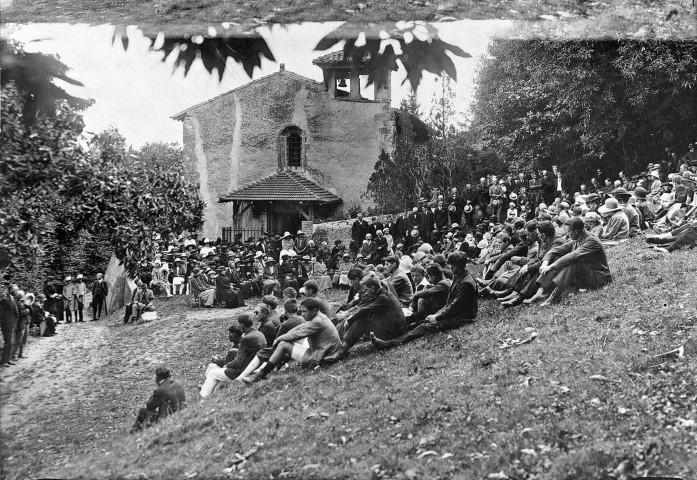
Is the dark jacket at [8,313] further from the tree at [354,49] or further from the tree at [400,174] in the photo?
the tree at [400,174]

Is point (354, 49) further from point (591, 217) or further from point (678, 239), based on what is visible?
point (591, 217)

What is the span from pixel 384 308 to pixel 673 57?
394 cm

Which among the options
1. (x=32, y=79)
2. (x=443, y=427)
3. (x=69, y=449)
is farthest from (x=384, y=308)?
A: (x=32, y=79)

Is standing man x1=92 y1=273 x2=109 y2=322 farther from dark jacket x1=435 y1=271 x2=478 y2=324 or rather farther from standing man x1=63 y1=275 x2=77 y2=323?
dark jacket x1=435 y1=271 x2=478 y2=324

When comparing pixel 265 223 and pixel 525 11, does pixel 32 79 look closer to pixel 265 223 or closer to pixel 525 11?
pixel 265 223

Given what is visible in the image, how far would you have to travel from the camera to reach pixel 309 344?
25.9 feet

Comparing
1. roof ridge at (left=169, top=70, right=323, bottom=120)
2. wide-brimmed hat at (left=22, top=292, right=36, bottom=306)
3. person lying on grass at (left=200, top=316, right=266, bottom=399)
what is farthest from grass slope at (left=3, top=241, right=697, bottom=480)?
roof ridge at (left=169, top=70, right=323, bottom=120)

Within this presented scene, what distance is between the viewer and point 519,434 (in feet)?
16.9

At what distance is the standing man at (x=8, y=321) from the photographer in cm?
628

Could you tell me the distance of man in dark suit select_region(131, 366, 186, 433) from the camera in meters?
6.23

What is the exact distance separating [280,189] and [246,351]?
1688mm

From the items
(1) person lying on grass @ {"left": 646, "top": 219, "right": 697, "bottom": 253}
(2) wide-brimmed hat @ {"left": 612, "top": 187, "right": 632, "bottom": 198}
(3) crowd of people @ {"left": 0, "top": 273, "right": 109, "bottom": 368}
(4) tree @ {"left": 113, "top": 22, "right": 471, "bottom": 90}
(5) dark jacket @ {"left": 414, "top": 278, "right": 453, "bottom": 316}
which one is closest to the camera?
(4) tree @ {"left": 113, "top": 22, "right": 471, "bottom": 90}

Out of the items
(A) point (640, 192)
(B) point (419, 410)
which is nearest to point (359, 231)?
(B) point (419, 410)

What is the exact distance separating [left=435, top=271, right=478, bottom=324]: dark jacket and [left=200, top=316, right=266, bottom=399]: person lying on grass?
2.04 m
